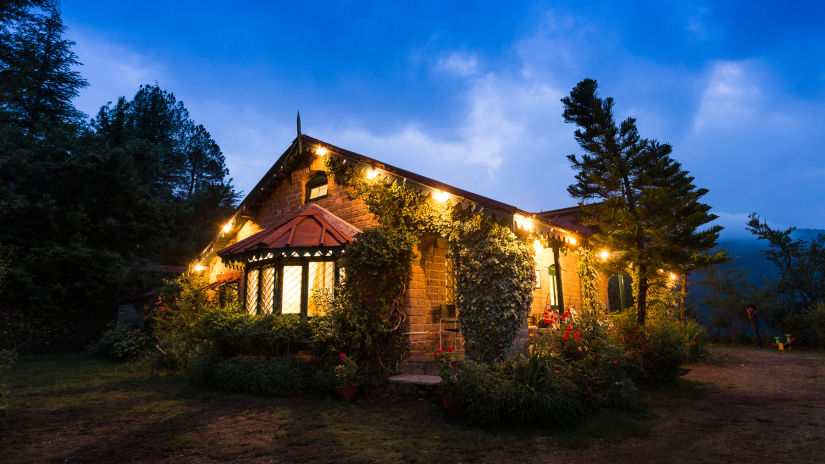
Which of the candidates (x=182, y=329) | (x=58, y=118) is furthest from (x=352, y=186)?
(x=58, y=118)

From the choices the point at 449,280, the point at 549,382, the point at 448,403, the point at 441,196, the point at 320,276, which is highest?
the point at 441,196

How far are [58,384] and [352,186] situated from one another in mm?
8158

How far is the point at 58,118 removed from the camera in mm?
22578

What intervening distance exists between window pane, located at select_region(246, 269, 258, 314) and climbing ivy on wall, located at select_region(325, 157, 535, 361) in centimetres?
322

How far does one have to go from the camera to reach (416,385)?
7098 mm

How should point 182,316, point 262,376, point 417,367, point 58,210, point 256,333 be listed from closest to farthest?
1. point 262,376
2. point 417,367
3. point 256,333
4. point 182,316
5. point 58,210

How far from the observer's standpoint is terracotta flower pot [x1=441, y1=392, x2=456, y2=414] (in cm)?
601

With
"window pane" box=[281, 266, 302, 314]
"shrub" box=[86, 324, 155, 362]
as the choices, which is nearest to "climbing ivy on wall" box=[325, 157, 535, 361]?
"window pane" box=[281, 266, 302, 314]

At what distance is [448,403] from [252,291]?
6.45 meters

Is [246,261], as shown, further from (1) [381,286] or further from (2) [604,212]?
(2) [604,212]

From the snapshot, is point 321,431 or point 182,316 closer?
point 321,431

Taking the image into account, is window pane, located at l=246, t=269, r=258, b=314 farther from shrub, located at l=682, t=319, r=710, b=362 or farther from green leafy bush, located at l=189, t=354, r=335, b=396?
shrub, located at l=682, t=319, r=710, b=362

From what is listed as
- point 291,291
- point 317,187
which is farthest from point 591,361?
point 317,187

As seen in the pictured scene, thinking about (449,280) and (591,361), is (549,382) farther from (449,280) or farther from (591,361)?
(449,280)
